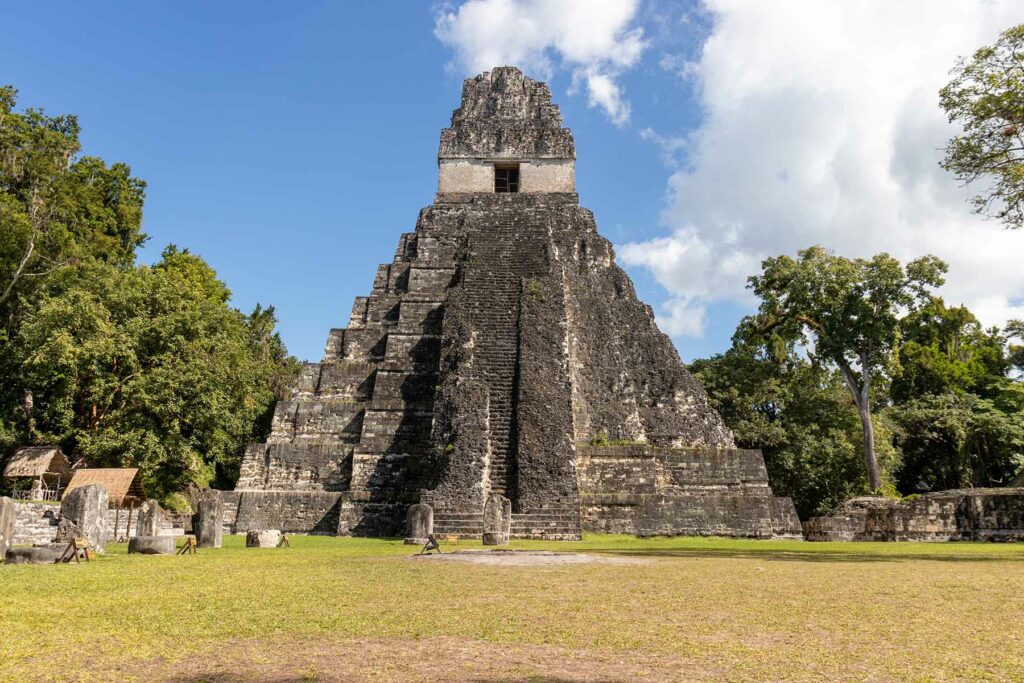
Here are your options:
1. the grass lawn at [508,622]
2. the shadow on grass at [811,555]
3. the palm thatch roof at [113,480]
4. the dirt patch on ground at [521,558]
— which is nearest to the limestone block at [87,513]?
the grass lawn at [508,622]

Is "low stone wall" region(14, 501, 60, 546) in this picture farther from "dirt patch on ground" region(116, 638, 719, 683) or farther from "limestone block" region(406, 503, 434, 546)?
"dirt patch on ground" region(116, 638, 719, 683)

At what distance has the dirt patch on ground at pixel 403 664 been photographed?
381cm

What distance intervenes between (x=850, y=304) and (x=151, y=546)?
20495mm

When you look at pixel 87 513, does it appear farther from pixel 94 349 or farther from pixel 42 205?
pixel 42 205

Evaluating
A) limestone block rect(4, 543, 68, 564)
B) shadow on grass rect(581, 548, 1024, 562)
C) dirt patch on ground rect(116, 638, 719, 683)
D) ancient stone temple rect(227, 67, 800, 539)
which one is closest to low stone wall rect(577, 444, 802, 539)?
ancient stone temple rect(227, 67, 800, 539)

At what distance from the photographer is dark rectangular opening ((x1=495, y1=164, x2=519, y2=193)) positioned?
26609mm

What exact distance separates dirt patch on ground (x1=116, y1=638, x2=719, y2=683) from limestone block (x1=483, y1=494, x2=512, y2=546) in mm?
8244

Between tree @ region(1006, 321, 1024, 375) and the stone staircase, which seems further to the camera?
tree @ region(1006, 321, 1024, 375)

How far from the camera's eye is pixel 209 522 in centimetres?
1243

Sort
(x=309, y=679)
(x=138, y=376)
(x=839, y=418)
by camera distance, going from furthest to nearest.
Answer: (x=839, y=418) → (x=138, y=376) → (x=309, y=679)

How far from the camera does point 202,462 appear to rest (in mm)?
21406

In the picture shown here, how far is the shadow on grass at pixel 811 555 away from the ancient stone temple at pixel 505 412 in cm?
259

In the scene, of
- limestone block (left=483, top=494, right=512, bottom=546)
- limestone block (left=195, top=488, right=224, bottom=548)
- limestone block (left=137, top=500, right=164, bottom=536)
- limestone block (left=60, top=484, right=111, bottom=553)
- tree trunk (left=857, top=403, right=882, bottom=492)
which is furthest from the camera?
tree trunk (left=857, top=403, right=882, bottom=492)

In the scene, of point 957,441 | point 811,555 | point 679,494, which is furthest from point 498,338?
point 957,441
